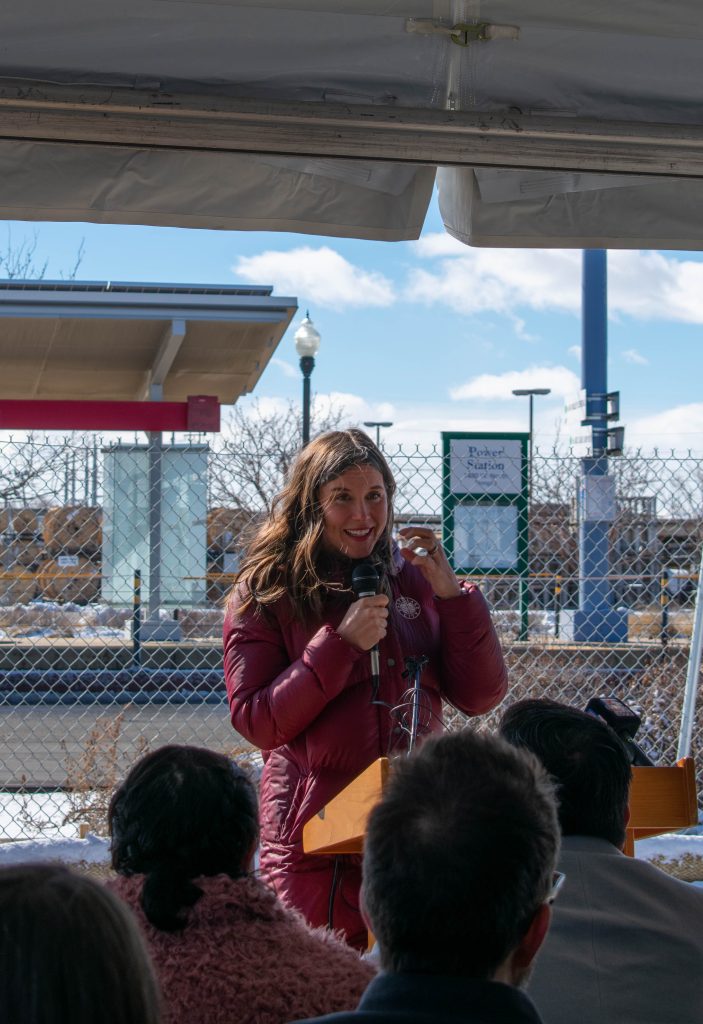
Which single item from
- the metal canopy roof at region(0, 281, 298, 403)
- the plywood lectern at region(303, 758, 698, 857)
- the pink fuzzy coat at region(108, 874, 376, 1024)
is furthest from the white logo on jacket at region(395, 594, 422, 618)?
the metal canopy roof at region(0, 281, 298, 403)

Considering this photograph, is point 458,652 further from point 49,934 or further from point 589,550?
point 589,550

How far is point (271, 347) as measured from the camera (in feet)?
39.8

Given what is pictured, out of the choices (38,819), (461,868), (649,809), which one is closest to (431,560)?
(649,809)

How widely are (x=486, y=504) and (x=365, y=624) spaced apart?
9.46 ft

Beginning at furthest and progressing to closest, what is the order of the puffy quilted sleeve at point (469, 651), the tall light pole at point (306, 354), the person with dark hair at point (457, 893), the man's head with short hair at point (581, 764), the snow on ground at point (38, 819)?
the tall light pole at point (306, 354) < the snow on ground at point (38, 819) < the puffy quilted sleeve at point (469, 651) < the man's head with short hair at point (581, 764) < the person with dark hair at point (457, 893)

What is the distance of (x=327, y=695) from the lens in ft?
9.51

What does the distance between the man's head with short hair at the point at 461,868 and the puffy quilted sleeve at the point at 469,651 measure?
5.13ft

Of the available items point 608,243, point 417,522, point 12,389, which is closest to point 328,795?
point 608,243

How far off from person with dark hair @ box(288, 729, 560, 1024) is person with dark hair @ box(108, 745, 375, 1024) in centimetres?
39

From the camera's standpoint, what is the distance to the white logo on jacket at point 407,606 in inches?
126

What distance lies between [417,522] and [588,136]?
3387 millimetres

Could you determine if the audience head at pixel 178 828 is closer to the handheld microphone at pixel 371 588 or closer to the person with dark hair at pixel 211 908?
the person with dark hair at pixel 211 908

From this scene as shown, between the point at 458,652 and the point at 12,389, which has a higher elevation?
the point at 12,389

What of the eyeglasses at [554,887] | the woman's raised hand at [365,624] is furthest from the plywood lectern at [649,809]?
the eyeglasses at [554,887]
